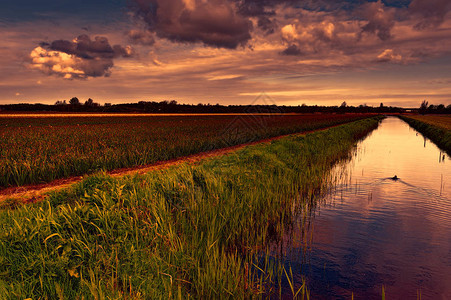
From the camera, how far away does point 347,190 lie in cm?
1160

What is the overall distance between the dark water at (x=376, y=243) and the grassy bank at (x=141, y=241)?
0.92 meters

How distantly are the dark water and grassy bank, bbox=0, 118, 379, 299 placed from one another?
3.02 ft

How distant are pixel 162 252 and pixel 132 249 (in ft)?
1.76

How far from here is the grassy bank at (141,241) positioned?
12.1 ft

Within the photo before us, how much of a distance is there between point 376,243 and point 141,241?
590 centimetres

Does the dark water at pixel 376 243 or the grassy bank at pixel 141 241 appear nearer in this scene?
the grassy bank at pixel 141 241

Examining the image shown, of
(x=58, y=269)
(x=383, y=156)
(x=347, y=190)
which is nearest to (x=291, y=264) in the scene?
(x=58, y=269)

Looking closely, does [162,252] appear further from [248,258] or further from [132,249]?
[248,258]

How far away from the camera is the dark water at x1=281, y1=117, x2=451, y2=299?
205 inches

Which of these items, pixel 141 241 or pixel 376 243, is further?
pixel 376 243

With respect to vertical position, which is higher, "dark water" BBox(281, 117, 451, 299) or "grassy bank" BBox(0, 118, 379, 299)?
"grassy bank" BBox(0, 118, 379, 299)

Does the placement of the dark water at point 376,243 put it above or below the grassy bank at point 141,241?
below

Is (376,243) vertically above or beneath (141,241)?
beneath

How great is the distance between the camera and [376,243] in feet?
22.7
